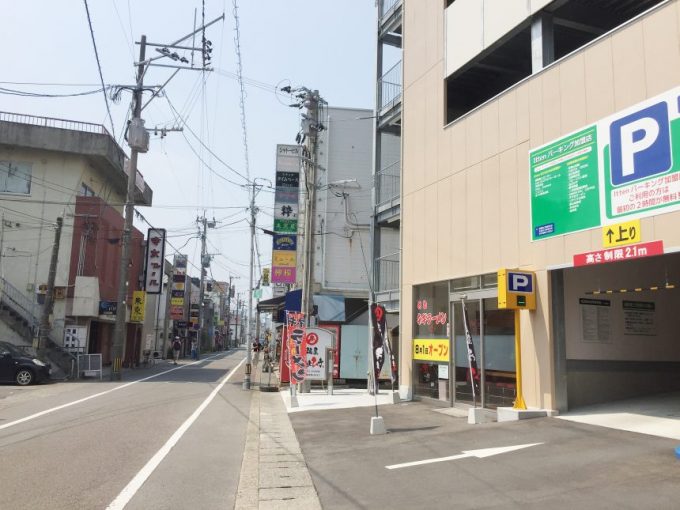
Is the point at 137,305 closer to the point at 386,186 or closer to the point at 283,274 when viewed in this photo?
the point at 283,274

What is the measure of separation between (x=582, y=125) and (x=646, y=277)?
404 cm

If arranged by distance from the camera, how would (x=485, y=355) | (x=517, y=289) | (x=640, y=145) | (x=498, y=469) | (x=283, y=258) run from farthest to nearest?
(x=283, y=258)
(x=485, y=355)
(x=517, y=289)
(x=640, y=145)
(x=498, y=469)

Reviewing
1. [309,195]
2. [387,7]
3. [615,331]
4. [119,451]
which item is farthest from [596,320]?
[387,7]

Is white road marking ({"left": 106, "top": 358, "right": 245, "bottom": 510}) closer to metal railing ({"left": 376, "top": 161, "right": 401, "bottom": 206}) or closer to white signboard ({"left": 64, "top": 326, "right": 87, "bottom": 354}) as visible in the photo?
metal railing ({"left": 376, "top": 161, "right": 401, "bottom": 206})

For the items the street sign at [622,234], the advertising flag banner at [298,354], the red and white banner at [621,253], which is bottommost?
the advertising flag banner at [298,354]

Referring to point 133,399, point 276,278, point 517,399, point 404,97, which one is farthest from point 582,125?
point 276,278

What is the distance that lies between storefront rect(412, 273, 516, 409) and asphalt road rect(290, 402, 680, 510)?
67.9 inches

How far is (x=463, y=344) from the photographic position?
1333cm

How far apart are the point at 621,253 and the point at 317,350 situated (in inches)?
391

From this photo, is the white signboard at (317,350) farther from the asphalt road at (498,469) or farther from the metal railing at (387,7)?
the metal railing at (387,7)

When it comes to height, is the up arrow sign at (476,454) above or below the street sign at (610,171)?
below

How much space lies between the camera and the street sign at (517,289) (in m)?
10.6

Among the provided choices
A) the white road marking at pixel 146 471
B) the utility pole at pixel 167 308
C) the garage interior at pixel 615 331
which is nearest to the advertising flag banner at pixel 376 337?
the garage interior at pixel 615 331

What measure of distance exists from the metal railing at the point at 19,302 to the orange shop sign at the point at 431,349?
766 inches
